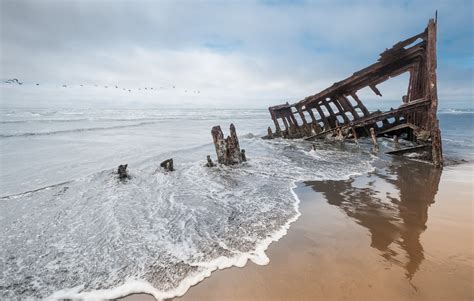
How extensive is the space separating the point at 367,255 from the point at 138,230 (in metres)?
3.05

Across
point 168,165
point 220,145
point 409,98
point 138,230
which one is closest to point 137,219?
point 138,230

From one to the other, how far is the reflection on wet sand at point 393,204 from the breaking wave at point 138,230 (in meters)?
0.83

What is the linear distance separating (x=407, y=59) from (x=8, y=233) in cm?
Result: 1284

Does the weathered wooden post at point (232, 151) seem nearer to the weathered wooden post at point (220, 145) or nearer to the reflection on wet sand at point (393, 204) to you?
the weathered wooden post at point (220, 145)

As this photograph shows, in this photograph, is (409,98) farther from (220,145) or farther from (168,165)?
(168,165)

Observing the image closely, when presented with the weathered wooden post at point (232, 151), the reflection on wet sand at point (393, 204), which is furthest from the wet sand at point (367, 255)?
the weathered wooden post at point (232, 151)

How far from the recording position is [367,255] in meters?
3.02

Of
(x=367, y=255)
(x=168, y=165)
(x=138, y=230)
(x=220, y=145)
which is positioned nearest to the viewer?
(x=367, y=255)

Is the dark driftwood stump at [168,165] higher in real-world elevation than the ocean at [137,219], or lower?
higher

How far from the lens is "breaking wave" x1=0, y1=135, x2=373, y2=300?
2.78 m

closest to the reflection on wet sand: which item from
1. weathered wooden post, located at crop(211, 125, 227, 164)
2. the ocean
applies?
the ocean

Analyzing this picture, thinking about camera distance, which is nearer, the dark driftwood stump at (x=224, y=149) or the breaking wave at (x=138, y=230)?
the breaking wave at (x=138, y=230)

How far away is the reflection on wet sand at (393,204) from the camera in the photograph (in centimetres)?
316

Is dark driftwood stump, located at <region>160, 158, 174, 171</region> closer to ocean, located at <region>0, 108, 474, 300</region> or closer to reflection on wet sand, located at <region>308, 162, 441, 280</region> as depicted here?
ocean, located at <region>0, 108, 474, 300</region>
